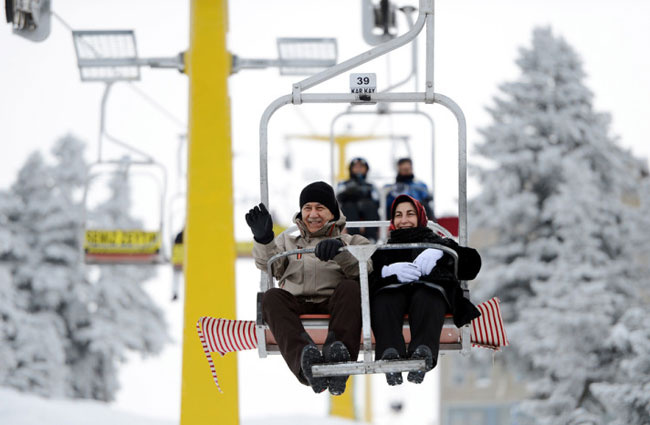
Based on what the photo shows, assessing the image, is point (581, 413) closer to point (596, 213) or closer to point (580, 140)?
point (596, 213)

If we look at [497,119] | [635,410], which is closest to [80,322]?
[497,119]

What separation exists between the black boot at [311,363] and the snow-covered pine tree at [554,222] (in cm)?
1131

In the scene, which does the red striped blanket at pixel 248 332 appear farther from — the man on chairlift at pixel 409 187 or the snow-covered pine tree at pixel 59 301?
the snow-covered pine tree at pixel 59 301

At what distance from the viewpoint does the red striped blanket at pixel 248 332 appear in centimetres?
575

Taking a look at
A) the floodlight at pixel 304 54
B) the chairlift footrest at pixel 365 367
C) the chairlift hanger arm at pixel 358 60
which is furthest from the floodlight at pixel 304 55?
the chairlift footrest at pixel 365 367

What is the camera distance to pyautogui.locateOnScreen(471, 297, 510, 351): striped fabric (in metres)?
5.75

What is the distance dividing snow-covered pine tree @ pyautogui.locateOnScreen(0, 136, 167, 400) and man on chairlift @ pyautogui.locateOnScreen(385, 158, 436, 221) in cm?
1679

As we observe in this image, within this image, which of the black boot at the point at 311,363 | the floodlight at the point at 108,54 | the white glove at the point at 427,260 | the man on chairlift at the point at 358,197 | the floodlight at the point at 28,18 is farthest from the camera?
the man on chairlift at the point at 358,197

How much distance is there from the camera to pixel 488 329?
18.9 ft

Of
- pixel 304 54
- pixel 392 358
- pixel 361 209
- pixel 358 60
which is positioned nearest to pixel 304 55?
pixel 304 54

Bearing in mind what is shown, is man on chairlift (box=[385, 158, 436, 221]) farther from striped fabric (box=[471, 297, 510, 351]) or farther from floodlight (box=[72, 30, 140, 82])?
striped fabric (box=[471, 297, 510, 351])

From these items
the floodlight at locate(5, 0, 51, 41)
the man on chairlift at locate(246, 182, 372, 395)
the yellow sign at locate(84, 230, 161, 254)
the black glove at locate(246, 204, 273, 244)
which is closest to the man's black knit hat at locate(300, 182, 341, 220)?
the man on chairlift at locate(246, 182, 372, 395)

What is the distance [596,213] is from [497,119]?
3.64 meters

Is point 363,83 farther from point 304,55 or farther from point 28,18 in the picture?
point 28,18
